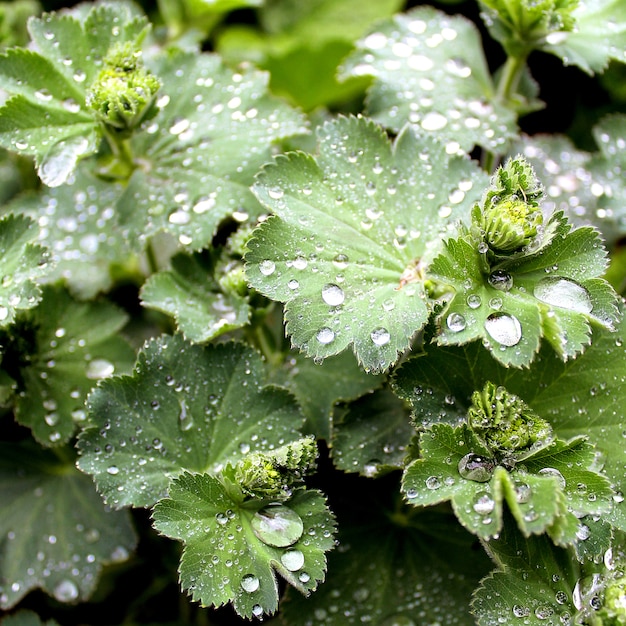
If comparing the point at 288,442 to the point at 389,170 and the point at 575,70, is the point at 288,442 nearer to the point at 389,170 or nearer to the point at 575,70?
the point at 389,170

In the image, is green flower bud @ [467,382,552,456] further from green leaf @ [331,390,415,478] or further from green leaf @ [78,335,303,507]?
green leaf @ [78,335,303,507]

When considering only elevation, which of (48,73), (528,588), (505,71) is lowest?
(528,588)

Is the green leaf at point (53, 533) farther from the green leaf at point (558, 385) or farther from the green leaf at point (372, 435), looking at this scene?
the green leaf at point (558, 385)

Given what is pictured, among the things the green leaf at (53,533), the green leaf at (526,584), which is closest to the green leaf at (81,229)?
the green leaf at (53,533)

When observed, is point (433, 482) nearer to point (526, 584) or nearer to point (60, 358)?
point (526, 584)

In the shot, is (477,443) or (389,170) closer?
(477,443)

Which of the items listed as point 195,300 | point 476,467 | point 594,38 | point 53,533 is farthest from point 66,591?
point 594,38

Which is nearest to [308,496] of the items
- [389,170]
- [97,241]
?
[389,170]
